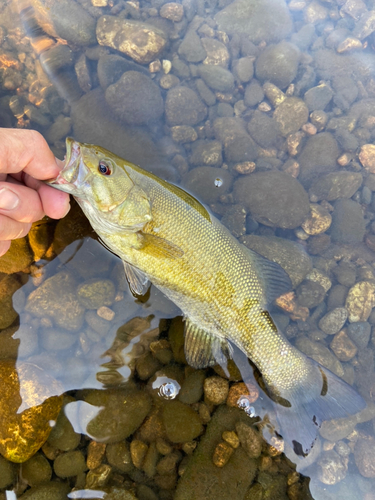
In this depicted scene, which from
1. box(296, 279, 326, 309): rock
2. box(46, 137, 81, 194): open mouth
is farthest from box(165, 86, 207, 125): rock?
box(296, 279, 326, 309): rock

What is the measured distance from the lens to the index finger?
237 cm

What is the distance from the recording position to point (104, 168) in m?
2.77

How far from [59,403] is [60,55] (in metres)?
4.89

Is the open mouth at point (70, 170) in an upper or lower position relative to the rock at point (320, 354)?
upper

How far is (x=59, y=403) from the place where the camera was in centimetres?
317

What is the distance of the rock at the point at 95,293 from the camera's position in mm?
3584

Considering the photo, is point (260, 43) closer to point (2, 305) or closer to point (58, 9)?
point (58, 9)

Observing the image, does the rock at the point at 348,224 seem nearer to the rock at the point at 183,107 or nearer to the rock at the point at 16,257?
the rock at the point at 183,107

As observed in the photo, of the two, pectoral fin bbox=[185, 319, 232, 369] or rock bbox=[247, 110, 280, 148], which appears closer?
pectoral fin bbox=[185, 319, 232, 369]

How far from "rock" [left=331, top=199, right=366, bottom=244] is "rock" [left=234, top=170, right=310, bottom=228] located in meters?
0.55

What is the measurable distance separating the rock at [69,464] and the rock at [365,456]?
330cm

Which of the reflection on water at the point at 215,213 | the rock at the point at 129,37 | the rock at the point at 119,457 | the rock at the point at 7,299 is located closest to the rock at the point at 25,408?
the reflection on water at the point at 215,213

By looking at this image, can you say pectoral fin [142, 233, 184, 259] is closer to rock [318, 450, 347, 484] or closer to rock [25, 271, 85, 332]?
rock [25, 271, 85, 332]

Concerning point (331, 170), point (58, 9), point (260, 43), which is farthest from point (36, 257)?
point (260, 43)
